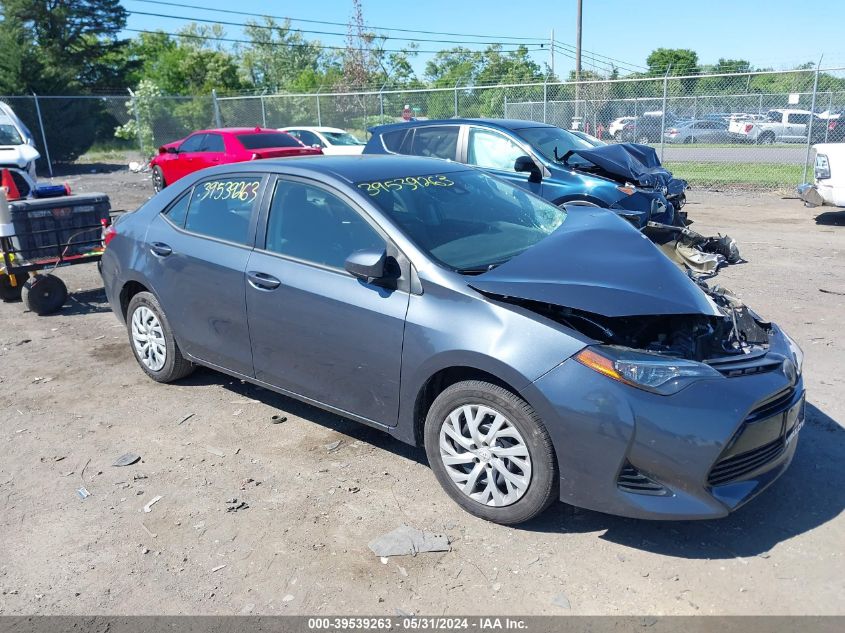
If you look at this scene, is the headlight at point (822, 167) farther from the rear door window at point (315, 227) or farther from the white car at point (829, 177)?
A: the rear door window at point (315, 227)

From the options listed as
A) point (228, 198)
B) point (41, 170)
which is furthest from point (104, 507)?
point (41, 170)

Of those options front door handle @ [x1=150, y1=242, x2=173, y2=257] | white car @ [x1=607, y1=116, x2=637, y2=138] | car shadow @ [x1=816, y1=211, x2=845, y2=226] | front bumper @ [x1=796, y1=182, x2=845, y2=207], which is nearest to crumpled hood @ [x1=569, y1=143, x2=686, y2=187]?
front bumper @ [x1=796, y1=182, x2=845, y2=207]

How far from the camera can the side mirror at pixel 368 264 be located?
368 cm

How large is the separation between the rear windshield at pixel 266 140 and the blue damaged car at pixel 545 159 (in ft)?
17.1

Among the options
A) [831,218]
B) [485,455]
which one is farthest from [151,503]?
[831,218]

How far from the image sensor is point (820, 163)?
36.4 ft

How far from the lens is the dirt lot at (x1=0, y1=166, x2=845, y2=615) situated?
3.08 meters

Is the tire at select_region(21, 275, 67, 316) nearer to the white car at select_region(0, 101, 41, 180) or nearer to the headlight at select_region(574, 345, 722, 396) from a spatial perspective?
the white car at select_region(0, 101, 41, 180)

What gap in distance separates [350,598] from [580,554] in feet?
3.53

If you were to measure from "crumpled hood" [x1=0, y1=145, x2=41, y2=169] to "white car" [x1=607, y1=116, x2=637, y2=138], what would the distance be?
48.6ft

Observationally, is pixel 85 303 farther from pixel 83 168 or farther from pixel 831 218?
pixel 83 168

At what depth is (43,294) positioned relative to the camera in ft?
24.6

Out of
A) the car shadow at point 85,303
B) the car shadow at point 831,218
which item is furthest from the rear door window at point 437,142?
the car shadow at point 831,218

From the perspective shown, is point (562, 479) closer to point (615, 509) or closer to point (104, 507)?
point (615, 509)
